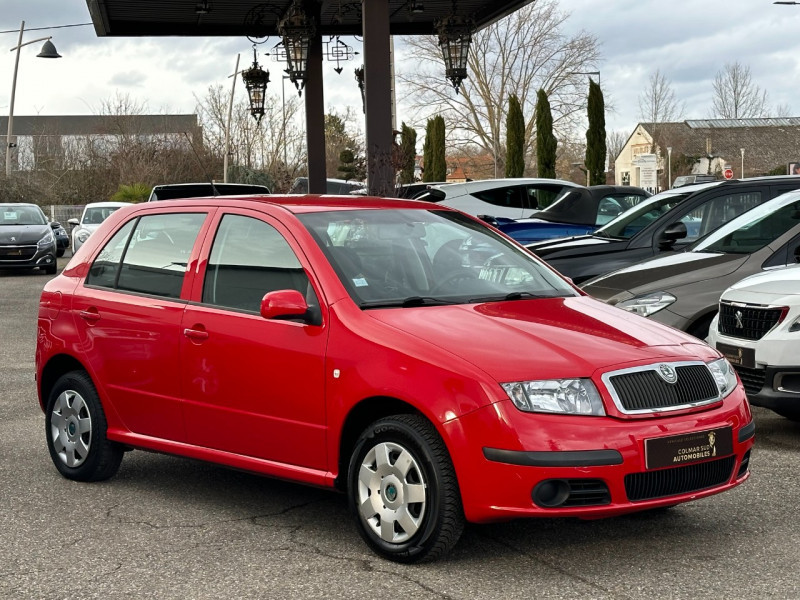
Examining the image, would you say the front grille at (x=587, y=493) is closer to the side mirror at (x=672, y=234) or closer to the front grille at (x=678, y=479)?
the front grille at (x=678, y=479)

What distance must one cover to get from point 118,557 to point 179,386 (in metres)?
1.10

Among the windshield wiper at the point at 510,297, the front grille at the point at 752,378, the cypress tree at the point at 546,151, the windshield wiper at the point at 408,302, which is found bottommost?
the front grille at the point at 752,378

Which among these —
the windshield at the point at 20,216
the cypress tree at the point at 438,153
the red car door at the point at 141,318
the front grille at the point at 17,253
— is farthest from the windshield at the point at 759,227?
the cypress tree at the point at 438,153

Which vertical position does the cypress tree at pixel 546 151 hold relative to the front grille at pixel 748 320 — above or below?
above

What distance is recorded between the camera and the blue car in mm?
15750

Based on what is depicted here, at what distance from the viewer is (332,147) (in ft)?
246

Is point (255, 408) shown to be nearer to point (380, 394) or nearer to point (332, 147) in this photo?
point (380, 394)

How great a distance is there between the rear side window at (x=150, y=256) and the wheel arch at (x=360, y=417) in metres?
1.45

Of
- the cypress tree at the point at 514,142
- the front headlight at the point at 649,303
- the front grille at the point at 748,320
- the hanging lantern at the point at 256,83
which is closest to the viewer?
the front grille at the point at 748,320

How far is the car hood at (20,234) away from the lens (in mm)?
27906

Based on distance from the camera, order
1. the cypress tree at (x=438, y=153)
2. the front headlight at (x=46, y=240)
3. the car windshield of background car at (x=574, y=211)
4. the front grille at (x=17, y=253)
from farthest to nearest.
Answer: the cypress tree at (x=438, y=153), the front headlight at (x=46, y=240), the front grille at (x=17, y=253), the car windshield of background car at (x=574, y=211)

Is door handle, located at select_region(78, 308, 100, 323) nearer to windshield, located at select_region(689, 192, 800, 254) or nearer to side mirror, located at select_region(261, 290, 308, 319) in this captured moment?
side mirror, located at select_region(261, 290, 308, 319)

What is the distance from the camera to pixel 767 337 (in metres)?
7.48

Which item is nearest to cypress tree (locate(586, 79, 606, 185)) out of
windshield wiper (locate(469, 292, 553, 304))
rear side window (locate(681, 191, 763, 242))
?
rear side window (locate(681, 191, 763, 242))
